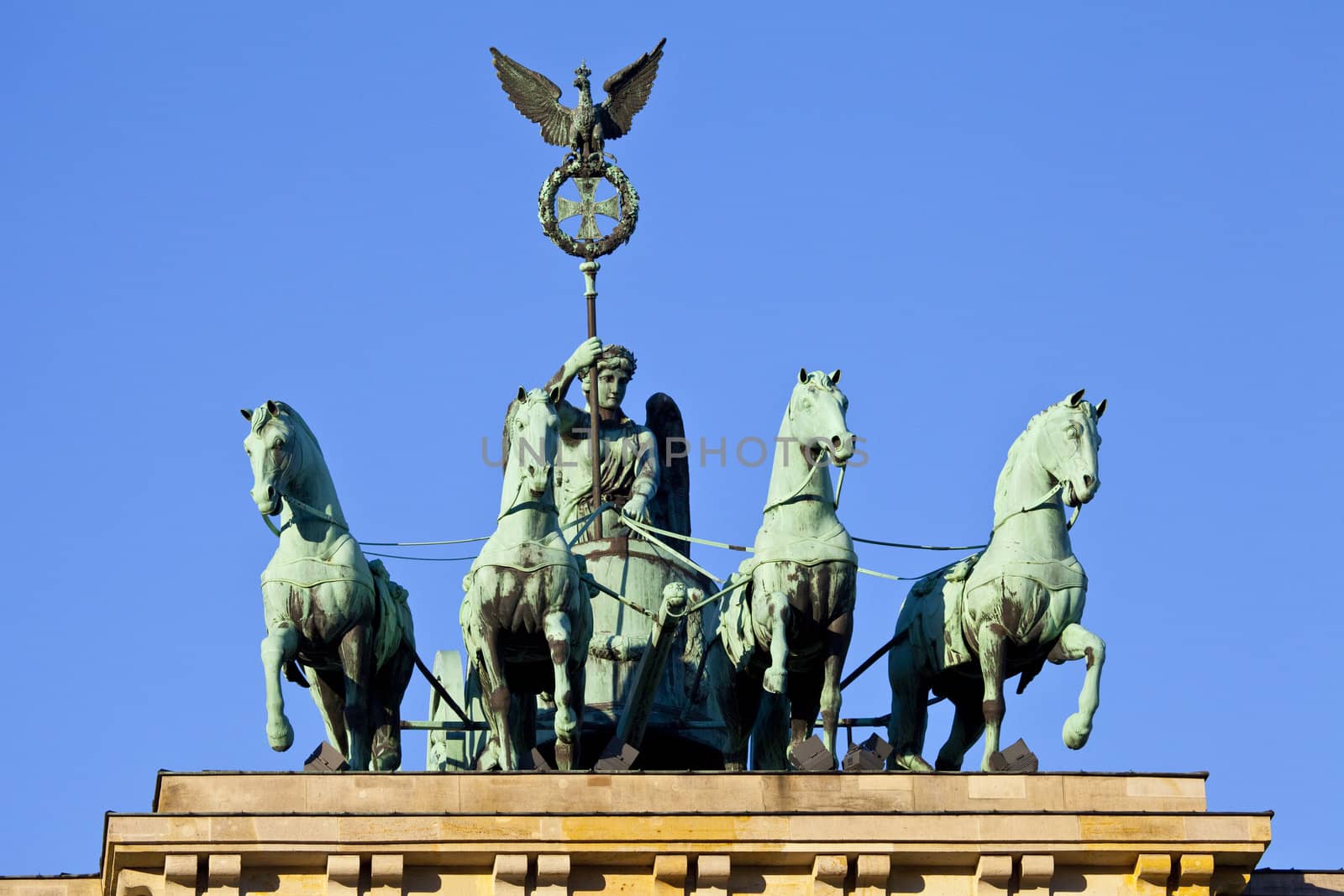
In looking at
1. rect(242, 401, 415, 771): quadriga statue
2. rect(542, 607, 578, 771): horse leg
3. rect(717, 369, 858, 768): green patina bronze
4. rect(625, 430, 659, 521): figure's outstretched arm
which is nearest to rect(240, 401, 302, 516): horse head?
rect(242, 401, 415, 771): quadriga statue

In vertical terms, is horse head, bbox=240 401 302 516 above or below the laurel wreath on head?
below

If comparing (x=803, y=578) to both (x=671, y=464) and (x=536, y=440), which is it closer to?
(x=536, y=440)

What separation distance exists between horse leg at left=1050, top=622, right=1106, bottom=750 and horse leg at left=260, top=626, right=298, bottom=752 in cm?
626

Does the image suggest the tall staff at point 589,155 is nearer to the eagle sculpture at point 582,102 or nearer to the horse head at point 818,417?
the eagle sculpture at point 582,102

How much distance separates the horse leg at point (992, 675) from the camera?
3909cm

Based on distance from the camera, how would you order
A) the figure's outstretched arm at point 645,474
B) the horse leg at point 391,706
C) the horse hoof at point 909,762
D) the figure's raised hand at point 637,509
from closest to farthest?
the horse leg at point 391,706 → the horse hoof at point 909,762 → the figure's raised hand at point 637,509 → the figure's outstretched arm at point 645,474

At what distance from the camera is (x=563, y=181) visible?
44.5 meters

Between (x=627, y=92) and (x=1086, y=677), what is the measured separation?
30.2 ft

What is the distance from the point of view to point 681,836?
37.2 m

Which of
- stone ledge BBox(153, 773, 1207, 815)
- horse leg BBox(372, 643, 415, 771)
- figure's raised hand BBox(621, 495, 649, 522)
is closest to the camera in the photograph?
stone ledge BBox(153, 773, 1207, 815)

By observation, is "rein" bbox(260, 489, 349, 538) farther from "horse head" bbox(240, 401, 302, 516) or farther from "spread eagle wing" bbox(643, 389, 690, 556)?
"spread eagle wing" bbox(643, 389, 690, 556)

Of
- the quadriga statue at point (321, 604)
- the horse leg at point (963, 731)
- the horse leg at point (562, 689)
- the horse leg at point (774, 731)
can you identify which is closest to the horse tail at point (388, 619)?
the quadriga statue at point (321, 604)

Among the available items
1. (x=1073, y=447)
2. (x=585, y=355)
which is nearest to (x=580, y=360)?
(x=585, y=355)

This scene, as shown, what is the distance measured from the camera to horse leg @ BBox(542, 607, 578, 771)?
38719 mm
